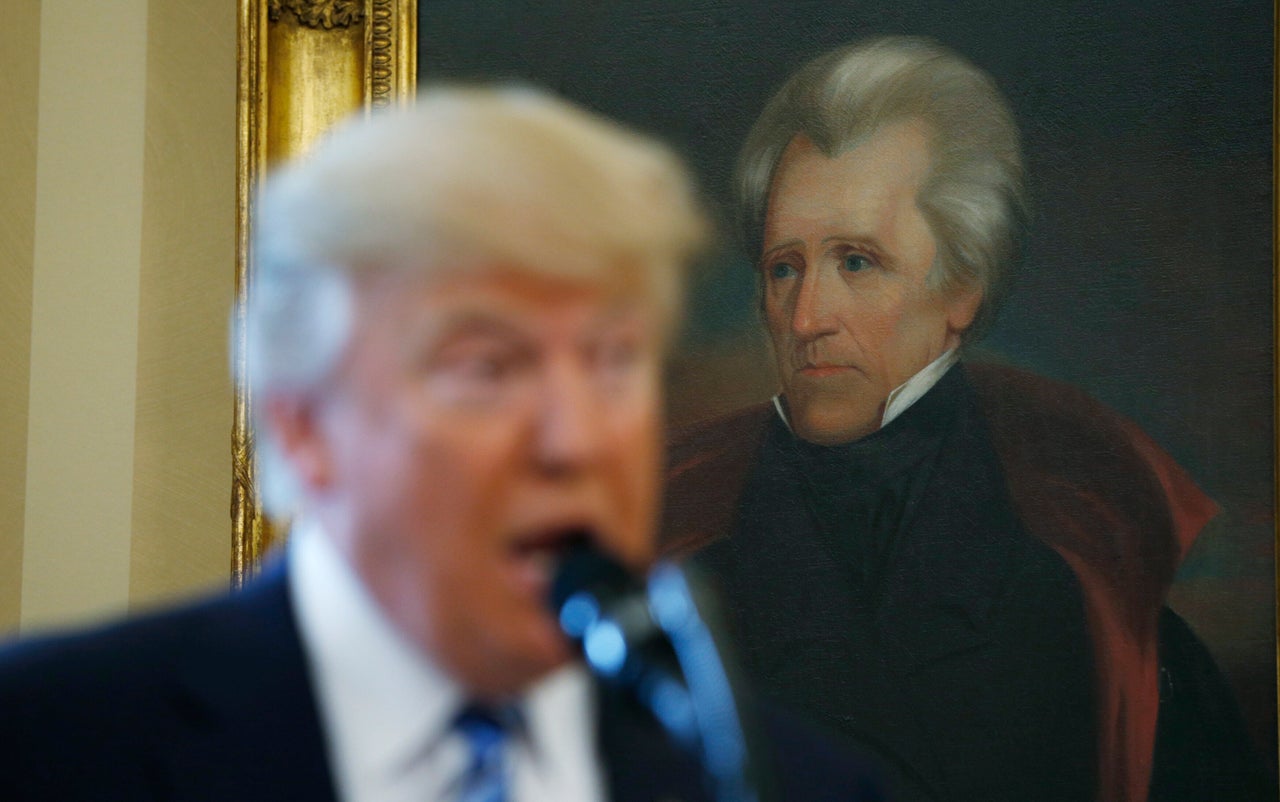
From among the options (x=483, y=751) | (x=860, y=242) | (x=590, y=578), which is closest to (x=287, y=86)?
(x=860, y=242)

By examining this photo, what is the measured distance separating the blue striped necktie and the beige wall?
2.56 meters

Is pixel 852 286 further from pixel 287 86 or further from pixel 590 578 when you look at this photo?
pixel 590 578

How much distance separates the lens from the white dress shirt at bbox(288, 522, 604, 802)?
1166 mm

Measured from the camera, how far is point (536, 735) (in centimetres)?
126

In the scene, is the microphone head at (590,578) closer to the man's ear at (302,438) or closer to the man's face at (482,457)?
the man's face at (482,457)

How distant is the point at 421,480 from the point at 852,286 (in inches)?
105

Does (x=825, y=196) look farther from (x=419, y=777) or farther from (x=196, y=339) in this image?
(x=419, y=777)

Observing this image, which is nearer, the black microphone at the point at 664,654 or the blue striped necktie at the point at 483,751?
the black microphone at the point at 664,654

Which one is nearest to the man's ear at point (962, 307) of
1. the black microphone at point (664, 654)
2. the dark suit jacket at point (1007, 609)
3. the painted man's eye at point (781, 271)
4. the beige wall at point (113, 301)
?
the dark suit jacket at point (1007, 609)

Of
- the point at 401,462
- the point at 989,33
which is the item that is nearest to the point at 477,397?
the point at 401,462

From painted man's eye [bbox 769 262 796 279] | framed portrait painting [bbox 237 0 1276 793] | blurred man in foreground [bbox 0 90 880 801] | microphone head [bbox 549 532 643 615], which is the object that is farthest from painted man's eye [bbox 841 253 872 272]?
microphone head [bbox 549 532 643 615]

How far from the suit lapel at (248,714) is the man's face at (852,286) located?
8.21ft

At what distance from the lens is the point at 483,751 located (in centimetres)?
119

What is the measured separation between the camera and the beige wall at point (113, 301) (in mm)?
3439
